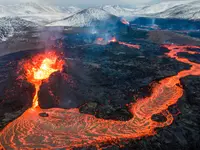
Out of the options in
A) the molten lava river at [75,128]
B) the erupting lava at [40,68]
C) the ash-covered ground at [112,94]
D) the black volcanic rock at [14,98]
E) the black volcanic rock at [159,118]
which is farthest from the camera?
the erupting lava at [40,68]

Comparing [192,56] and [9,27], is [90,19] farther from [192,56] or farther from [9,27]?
[192,56]

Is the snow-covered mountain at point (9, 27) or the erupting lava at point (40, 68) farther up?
the snow-covered mountain at point (9, 27)

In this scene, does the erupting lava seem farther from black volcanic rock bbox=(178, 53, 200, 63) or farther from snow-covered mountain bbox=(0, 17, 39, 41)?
snow-covered mountain bbox=(0, 17, 39, 41)

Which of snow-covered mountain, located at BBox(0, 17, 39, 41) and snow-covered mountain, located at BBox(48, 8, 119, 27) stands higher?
snow-covered mountain, located at BBox(48, 8, 119, 27)


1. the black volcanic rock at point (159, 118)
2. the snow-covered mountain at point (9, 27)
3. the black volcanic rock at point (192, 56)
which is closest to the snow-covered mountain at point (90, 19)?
the snow-covered mountain at point (9, 27)

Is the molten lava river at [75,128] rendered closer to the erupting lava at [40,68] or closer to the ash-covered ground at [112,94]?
the ash-covered ground at [112,94]

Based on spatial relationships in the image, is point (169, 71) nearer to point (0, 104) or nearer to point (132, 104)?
point (132, 104)

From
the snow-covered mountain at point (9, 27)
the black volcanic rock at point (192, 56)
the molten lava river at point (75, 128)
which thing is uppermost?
the snow-covered mountain at point (9, 27)

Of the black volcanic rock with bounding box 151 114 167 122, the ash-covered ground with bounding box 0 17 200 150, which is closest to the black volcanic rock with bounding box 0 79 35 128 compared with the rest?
the ash-covered ground with bounding box 0 17 200 150

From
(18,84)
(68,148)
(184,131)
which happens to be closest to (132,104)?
(184,131)
